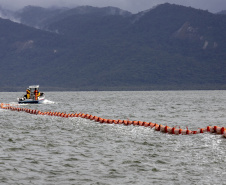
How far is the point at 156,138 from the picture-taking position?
2698 cm

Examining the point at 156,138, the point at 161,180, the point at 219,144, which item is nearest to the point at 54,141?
the point at 156,138

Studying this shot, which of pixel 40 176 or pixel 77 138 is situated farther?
pixel 77 138

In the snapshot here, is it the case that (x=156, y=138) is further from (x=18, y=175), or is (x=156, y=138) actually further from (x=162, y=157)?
(x=18, y=175)

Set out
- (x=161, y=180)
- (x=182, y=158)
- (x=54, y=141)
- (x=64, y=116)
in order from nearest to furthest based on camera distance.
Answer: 1. (x=161, y=180)
2. (x=182, y=158)
3. (x=54, y=141)
4. (x=64, y=116)

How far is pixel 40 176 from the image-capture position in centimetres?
1619

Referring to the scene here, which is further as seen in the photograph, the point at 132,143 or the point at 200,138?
the point at 200,138

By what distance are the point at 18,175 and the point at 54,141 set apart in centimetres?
928

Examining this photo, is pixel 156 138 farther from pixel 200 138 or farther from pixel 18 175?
pixel 18 175

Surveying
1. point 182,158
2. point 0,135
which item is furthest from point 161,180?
point 0,135

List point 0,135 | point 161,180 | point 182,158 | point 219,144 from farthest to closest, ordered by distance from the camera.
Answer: point 0,135, point 219,144, point 182,158, point 161,180

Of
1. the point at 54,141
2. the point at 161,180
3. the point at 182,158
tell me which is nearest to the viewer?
the point at 161,180

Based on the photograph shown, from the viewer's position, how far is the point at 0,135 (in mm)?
28828

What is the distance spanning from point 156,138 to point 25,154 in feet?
30.4

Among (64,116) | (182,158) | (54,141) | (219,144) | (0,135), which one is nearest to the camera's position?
(182,158)
